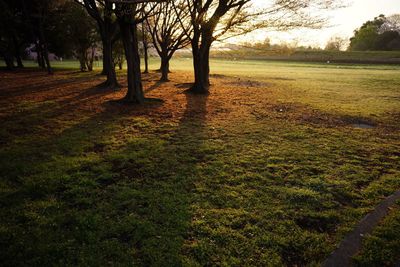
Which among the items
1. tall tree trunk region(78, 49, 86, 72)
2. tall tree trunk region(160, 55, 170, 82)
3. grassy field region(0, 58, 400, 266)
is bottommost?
grassy field region(0, 58, 400, 266)

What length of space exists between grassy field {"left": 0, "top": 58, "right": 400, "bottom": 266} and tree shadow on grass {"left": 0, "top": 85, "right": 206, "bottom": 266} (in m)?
0.02

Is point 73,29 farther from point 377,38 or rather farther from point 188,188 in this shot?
point 377,38

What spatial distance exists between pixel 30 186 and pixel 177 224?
2.94 m

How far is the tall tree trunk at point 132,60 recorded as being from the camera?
11.4m

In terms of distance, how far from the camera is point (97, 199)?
466 cm

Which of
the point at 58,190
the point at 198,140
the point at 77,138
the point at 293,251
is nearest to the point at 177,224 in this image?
the point at 293,251

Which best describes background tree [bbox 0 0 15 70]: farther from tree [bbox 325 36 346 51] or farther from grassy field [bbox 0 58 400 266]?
tree [bbox 325 36 346 51]

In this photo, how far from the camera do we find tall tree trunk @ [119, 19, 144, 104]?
11359 mm

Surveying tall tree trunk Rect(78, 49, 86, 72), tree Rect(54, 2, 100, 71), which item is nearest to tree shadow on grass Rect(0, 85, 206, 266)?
tree Rect(54, 2, 100, 71)

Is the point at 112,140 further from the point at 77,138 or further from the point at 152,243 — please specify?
the point at 152,243

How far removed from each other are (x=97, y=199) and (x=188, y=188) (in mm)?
1637

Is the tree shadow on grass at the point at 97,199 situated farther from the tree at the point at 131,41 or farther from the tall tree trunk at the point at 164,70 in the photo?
the tall tree trunk at the point at 164,70

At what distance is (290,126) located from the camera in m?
9.55

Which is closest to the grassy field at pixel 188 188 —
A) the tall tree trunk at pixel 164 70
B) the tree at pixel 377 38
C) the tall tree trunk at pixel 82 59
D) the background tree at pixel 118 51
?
the tall tree trunk at pixel 164 70
